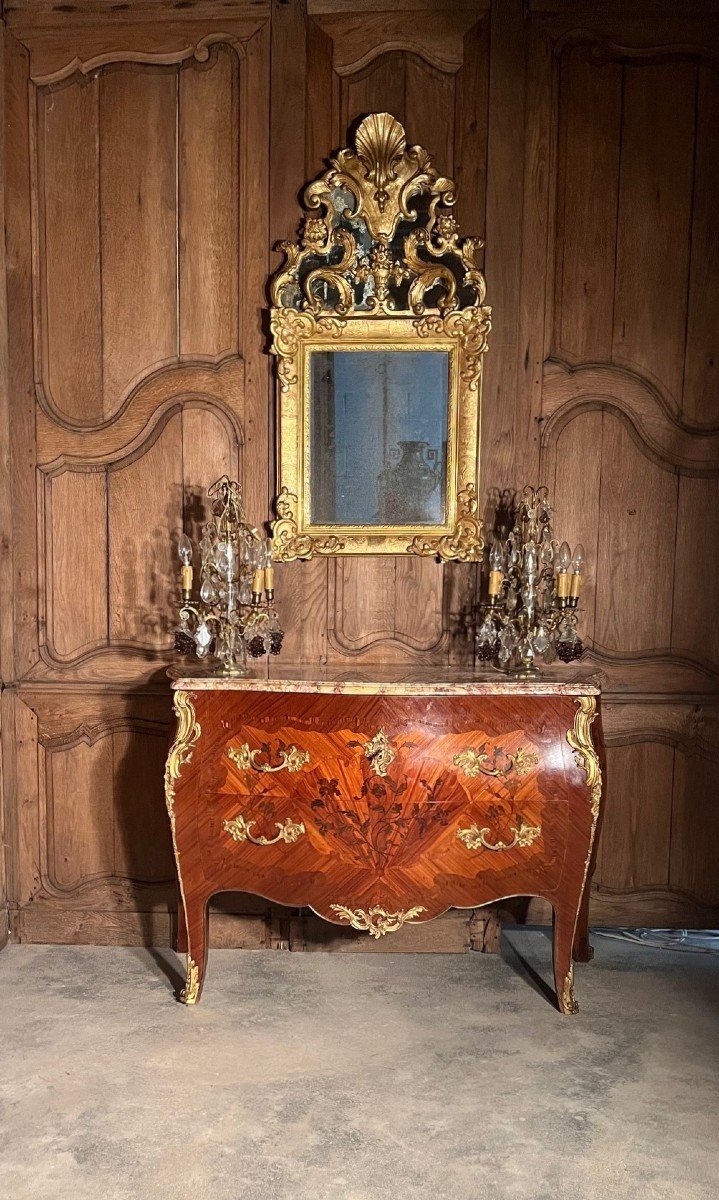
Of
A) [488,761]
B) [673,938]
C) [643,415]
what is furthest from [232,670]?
[673,938]

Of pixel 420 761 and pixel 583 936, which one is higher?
pixel 420 761

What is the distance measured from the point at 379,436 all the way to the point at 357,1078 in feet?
6.25

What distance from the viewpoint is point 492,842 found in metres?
2.78

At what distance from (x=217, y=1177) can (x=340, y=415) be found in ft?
7.15

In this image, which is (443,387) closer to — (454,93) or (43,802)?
(454,93)

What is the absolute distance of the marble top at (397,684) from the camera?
2740 millimetres

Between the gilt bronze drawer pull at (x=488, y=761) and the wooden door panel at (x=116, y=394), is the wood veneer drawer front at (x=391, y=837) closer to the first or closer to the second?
the gilt bronze drawer pull at (x=488, y=761)

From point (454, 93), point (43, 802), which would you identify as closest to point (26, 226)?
point (454, 93)

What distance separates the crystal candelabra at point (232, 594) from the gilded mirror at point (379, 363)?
0.26m


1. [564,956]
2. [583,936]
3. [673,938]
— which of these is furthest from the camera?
[673,938]

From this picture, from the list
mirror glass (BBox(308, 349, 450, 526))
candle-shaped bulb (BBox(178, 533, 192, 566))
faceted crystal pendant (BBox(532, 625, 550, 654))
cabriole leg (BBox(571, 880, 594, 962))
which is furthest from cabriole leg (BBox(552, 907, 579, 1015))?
candle-shaped bulb (BBox(178, 533, 192, 566))

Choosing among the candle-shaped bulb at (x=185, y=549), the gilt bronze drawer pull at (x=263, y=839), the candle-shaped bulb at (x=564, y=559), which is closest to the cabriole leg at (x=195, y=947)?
the gilt bronze drawer pull at (x=263, y=839)

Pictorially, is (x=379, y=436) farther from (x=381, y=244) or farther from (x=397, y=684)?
(x=397, y=684)

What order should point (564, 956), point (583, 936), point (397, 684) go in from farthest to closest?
1. point (583, 936)
2. point (564, 956)
3. point (397, 684)
